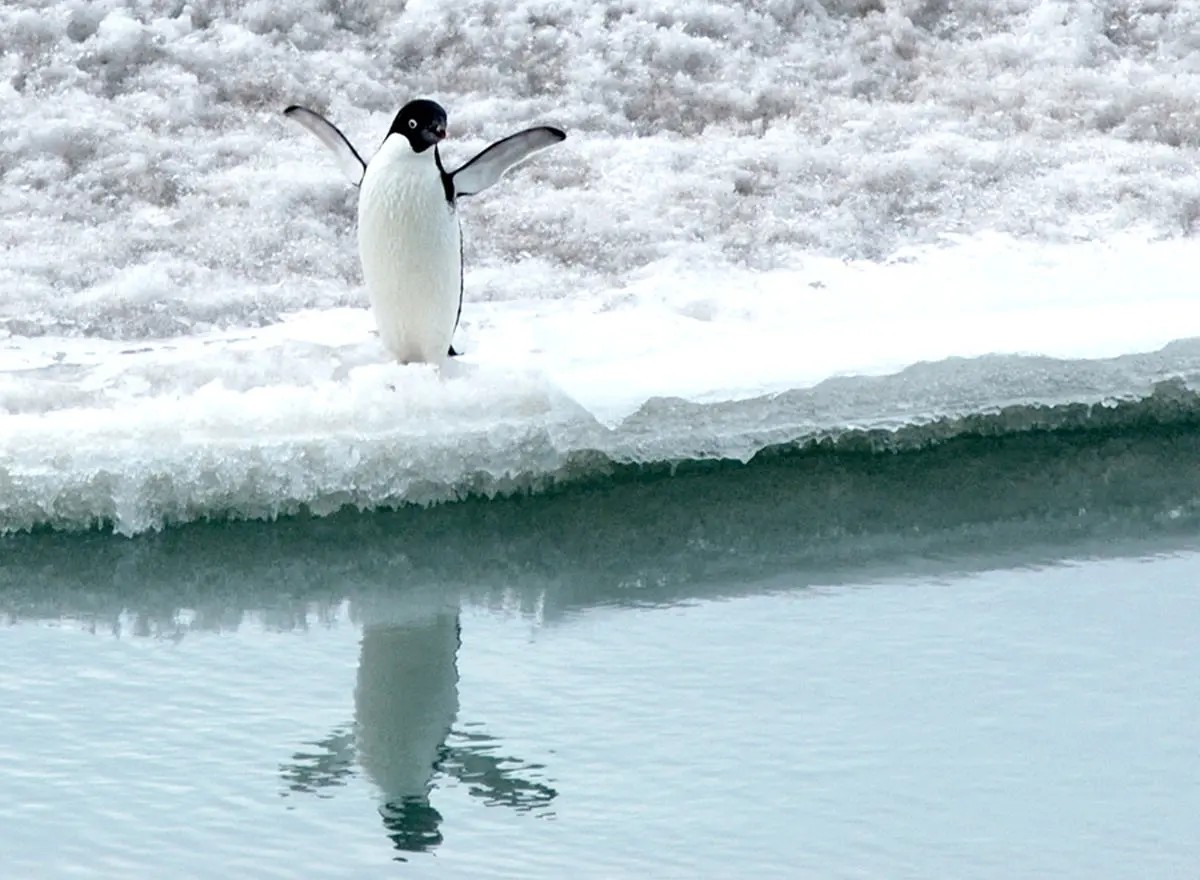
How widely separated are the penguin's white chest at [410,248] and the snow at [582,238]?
11 centimetres

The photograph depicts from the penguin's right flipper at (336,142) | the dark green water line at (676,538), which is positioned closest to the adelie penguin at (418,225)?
the penguin's right flipper at (336,142)

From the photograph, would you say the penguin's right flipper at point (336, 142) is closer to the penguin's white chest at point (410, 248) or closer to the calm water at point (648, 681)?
the penguin's white chest at point (410, 248)

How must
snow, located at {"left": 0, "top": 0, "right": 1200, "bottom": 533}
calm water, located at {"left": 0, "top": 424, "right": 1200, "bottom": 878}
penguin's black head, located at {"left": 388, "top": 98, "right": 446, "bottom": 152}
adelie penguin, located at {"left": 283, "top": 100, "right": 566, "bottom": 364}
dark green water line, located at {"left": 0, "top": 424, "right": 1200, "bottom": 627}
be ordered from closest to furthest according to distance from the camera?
calm water, located at {"left": 0, "top": 424, "right": 1200, "bottom": 878}, dark green water line, located at {"left": 0, "top": 424, "right": 1200, "bottom": 627}, snow, located at {"left": 0, "top": 0, "right": 1200, "bottom": 533}, penguin's black head, located at {"left": 388, "top": 98, "right": 446, "bottom": 152}, adelie penguin, located at {"left": 283, "top": 100, "right": 566, "bottom": 364}

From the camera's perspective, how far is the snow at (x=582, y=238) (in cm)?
330

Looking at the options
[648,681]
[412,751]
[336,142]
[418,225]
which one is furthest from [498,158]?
[412,751]

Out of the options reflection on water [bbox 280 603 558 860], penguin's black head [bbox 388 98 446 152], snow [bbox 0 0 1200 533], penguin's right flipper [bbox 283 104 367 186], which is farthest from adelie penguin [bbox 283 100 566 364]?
reflection on water [bbox 280 603 558 860]

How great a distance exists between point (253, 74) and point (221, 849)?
4.13 metres

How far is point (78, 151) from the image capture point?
5.40 m

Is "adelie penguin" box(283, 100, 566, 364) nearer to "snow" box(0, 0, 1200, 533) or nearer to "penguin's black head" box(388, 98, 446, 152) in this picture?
"penguin's black head" box(388, 98, 446, 152)

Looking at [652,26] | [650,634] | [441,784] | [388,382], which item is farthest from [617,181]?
[441,784]

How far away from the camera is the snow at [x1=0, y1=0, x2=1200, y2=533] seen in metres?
3.30

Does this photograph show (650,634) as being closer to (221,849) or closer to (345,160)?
(221,849)

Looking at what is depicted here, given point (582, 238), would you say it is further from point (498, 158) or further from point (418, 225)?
point (418, 225)

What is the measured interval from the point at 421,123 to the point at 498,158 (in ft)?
0.84
